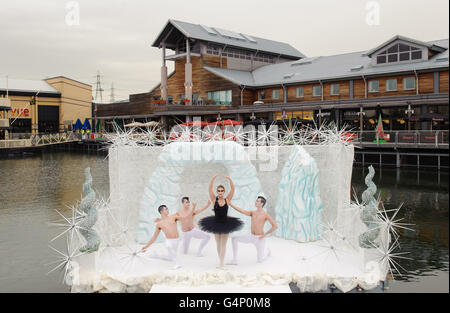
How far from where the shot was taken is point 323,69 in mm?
43719

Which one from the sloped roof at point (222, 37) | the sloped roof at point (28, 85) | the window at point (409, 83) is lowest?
the window at point (409, 83)

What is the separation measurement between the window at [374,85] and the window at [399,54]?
1842mm

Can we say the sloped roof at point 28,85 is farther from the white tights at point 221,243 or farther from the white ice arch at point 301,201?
the white tights at point 221,243

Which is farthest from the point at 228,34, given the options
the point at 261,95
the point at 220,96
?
the point at 261,95

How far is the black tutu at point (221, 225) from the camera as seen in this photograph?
→ 8.25m

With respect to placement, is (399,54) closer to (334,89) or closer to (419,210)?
A: (334,89)

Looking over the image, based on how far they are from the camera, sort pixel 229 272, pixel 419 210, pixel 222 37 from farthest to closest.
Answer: pixel 222 37 < pixel 419 210 < pixel 229 272

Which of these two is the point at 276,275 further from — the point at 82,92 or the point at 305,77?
the point at 82,92

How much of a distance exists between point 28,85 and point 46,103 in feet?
14.4

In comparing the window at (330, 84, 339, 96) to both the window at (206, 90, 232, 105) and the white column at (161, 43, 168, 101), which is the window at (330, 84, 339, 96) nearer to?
the window at (206, 90, 232, 105)

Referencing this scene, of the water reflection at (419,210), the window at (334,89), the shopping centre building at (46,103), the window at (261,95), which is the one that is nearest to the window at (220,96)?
the window at (261,95)

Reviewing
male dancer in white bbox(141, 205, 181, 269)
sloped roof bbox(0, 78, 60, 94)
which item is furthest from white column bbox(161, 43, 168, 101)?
male dancer in white bbox(141, 205, 181, 269)

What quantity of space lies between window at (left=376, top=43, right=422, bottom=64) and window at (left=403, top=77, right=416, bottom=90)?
6.00 ft

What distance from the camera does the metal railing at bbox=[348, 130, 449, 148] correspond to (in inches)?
1081
